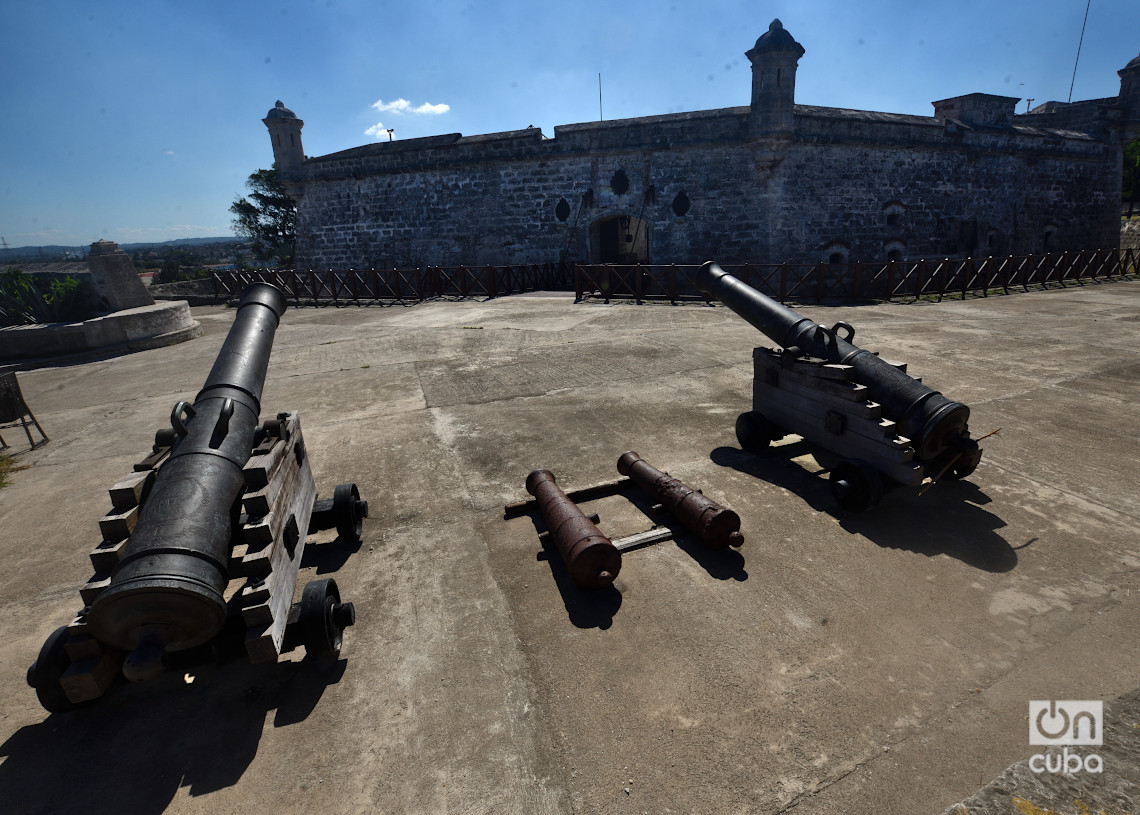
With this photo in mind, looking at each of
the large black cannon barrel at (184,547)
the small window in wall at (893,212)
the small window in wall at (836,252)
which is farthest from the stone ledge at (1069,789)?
the small window in wall at (893,212)

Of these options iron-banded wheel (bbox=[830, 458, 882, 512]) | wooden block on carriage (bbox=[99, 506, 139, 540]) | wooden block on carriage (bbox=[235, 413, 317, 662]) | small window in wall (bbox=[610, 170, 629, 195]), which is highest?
small window in wall (bbox=[610, 170, 629, 195])

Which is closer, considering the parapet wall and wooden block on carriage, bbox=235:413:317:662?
wooden block on carriage, bbox=235:413:317:662

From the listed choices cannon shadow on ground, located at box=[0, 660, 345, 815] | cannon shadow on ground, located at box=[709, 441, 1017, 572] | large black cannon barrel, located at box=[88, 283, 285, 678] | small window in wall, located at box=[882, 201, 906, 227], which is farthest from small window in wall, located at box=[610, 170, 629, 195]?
cannon shadow on ground, located at box=[0, 660, 345, 815]

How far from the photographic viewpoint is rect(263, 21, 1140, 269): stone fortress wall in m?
15.8

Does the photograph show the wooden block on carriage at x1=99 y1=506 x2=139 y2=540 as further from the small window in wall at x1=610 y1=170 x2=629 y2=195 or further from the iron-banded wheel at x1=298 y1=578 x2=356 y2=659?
the small window in wall at x1=610 y1=170 x2=629 y2=195

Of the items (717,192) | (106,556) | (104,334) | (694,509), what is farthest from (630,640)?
(717,192)

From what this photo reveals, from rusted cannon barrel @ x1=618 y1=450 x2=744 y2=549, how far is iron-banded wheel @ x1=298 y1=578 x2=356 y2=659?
200cm

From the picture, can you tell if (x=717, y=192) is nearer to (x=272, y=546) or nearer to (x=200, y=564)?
(x=272, y=546)

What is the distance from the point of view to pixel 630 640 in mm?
2635

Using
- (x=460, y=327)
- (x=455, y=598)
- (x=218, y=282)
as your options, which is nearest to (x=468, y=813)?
(x=455, y=598)

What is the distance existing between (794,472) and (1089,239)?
83.8ft

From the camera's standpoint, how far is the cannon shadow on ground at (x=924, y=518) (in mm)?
3244

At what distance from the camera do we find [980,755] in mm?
2004

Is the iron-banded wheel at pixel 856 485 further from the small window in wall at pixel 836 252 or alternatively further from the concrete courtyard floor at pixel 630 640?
the small window in wall at pixel 836 252
